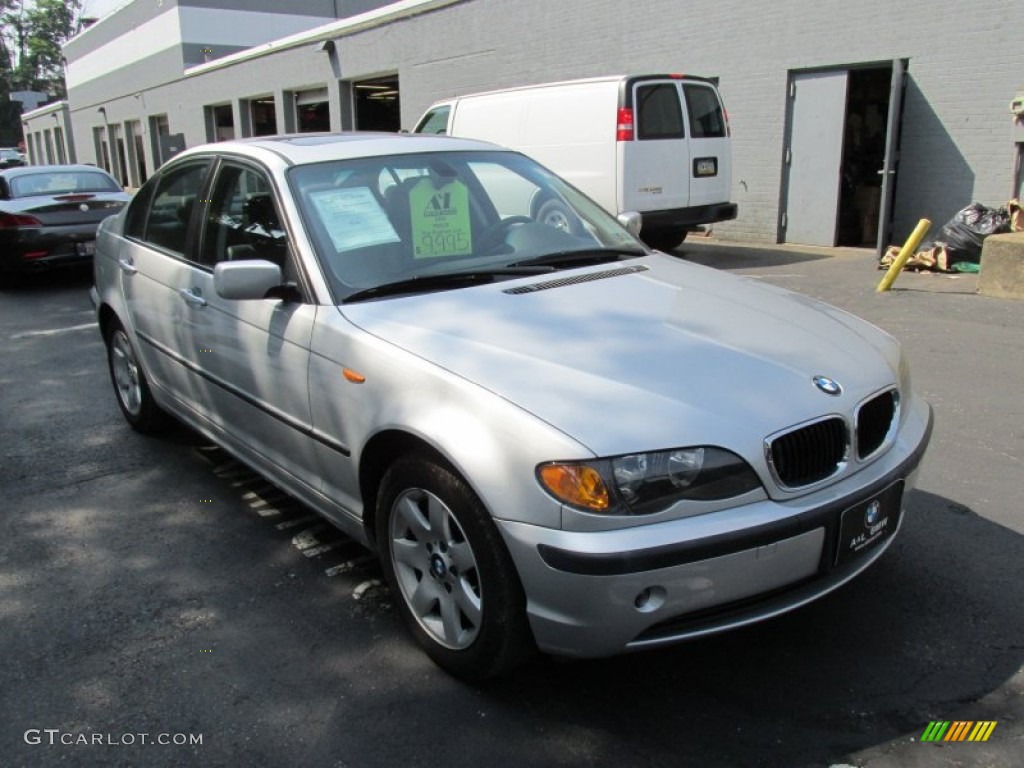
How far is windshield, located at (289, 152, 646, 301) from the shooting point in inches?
132

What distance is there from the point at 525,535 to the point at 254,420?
5.77 feet

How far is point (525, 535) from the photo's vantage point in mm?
2377

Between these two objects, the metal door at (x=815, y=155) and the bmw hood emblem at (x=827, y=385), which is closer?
the bmw hood emblem at (x=827, y=385)

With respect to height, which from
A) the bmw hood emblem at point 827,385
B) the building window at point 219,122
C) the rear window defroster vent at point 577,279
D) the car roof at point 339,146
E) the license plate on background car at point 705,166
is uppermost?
the building window at point 219,122

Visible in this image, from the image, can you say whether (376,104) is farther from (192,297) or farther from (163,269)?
(192,297)

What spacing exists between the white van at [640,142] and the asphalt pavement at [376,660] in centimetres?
622

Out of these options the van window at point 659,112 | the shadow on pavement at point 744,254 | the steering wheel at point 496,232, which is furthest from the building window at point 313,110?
the steering wheel at point 496,232

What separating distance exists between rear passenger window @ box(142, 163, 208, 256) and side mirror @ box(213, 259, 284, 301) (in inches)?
47.0

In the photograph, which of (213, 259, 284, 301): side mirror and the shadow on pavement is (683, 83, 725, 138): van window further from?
(213, 259, 284, 301): side mirror

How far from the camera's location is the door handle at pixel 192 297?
3.94m

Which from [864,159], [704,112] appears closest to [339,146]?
[704,112]

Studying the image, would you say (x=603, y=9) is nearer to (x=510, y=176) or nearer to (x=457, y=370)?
(x=510, y=176)

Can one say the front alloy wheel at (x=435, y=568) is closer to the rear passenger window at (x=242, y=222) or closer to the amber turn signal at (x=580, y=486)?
the amber turn signal at (x=580, y=486)
